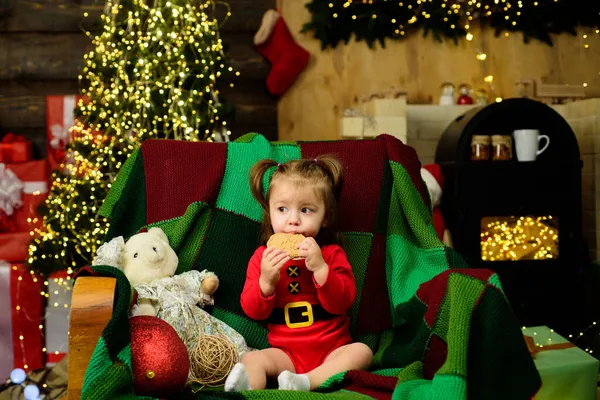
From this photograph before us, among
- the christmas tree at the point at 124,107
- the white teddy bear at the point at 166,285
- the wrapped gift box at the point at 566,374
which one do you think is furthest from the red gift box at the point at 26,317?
the wrapped gift box at the point at 566,374

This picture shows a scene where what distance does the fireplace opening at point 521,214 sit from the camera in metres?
2.84

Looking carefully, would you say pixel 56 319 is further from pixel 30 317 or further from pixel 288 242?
pixel 288 242

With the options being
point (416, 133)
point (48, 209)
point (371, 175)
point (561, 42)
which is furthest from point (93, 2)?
point (561, 42)

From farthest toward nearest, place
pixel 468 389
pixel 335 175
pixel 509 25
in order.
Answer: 1. pixel 509 25
2. pixel 335 175
3. pixel 468 389

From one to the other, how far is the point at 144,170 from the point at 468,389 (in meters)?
1.06

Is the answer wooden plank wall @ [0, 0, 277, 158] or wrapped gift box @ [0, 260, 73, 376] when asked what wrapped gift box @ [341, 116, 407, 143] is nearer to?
wooden plank wall @ [0, 0, 277, 158]

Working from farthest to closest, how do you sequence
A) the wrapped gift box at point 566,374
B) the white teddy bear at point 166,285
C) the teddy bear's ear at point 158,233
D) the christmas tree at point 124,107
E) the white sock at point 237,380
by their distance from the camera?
1. the christmas tree at point 124,107
2. the wrapped gift box at point 566,374
3. the teddy bear's ear at point 158,233
4. the white teddy bear at point 166,285
5. the white sock at point 237,380

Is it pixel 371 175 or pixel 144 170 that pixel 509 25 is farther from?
pixel 144 170

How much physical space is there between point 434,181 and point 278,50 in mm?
1077

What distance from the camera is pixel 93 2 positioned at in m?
3.22

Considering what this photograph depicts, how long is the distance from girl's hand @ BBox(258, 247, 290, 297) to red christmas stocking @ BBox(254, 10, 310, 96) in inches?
75.1

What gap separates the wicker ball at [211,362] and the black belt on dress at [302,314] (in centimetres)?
18

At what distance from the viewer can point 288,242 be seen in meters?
1.56

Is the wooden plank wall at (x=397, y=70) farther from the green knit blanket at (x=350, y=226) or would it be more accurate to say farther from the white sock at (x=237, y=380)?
the white sock at (x=237, y=380)
